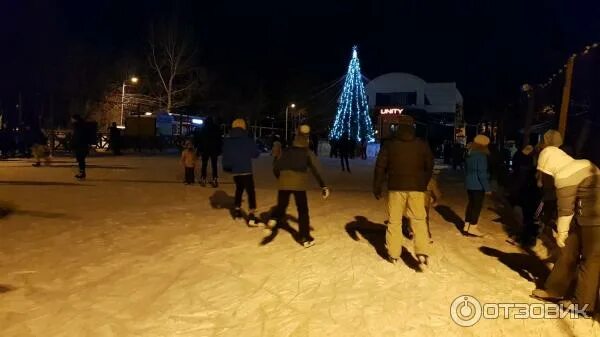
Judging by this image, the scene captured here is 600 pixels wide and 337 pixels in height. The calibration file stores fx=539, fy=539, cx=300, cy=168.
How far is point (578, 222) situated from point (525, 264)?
7.17ft

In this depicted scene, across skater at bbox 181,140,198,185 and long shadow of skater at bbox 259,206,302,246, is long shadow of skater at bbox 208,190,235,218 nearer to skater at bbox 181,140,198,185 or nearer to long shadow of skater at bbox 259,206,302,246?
long shadow of skater at bbox 259,206,302,246

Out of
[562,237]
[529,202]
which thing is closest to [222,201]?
[529,202]

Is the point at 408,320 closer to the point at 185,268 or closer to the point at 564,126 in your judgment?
the point at 185,268

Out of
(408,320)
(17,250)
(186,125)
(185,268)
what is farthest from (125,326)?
(186,125)

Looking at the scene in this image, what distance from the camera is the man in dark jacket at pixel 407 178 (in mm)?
6113

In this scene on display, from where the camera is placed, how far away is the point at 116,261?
21.1 ft

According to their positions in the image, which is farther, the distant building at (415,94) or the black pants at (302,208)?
the distant building at (415,94)

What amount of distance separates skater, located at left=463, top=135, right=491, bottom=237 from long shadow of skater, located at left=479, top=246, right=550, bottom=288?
2.76 feet

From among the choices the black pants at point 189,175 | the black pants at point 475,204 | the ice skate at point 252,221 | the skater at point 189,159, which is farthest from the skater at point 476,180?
the black pants at point 189,175

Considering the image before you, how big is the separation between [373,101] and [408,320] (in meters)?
56.2

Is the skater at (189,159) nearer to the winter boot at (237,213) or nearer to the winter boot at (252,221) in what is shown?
the winter boot at (237,213)

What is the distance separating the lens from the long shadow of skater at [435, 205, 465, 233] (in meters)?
9.59

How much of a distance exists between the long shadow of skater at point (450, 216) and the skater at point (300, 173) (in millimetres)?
3047

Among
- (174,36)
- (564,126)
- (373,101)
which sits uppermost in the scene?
(174,36)
